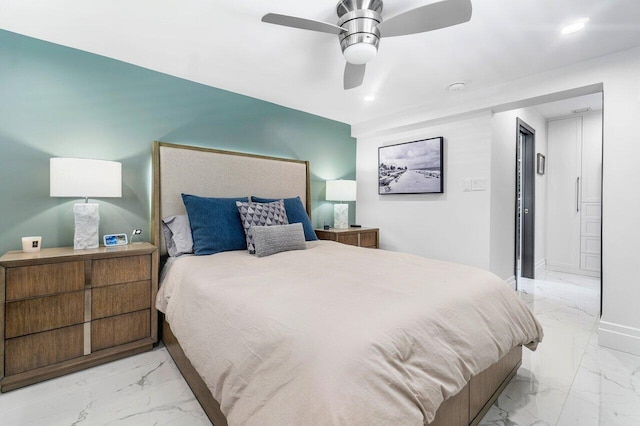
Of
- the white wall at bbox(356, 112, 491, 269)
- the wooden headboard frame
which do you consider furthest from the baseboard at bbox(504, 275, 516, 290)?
the wooden headboard frame

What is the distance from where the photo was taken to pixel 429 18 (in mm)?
1553

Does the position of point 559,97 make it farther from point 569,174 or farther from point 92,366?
point 92,366

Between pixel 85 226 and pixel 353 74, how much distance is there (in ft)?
7.33

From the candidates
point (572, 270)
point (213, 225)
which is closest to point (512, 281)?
point (572, 270)

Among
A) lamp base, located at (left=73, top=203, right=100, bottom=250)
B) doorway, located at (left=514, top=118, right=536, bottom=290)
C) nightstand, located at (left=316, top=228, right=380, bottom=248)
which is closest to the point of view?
lamp base, located at (left=73, top=203, right=100, bottom=250)

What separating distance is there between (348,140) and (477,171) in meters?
1.84

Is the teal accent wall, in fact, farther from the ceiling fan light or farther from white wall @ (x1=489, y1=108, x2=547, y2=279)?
white wall @ (x1=489, y1=108, x2=547, y2=279)

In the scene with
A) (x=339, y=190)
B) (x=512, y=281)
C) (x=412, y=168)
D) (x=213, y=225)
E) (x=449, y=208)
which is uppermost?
(x=412, y=168)

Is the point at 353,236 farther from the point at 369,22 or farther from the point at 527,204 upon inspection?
the point at 527,204

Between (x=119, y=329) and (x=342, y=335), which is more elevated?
(x=342, y=335)

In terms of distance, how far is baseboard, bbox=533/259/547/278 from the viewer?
4.39 metres

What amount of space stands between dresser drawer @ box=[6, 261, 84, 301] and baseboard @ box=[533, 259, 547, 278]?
5260 mm

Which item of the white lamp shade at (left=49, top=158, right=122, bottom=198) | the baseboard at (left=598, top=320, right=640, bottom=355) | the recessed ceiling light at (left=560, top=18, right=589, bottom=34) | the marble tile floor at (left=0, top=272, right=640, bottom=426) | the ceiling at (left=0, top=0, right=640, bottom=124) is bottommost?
the marble tile floor at (left=0, top=272, right=640, bottom=426)

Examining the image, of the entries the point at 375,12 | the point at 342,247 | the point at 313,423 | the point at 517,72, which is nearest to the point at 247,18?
the point at 375,12
